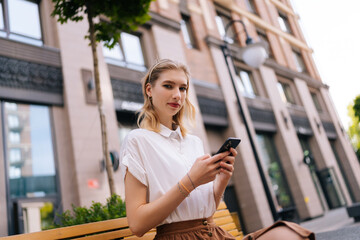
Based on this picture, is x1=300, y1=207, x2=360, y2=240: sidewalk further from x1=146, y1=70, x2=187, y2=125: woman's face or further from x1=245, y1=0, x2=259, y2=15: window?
x1=245, y1=0, x2=259, y2=15: window

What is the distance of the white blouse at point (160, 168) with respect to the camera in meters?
1.76

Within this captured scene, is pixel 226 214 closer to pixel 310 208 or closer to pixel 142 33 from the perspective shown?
pixel 142 33

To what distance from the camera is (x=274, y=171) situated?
52.9 ft

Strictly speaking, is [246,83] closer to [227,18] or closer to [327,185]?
[227,18]

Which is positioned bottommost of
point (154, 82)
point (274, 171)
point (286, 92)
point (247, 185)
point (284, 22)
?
point (247, 185)

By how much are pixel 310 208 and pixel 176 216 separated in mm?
16227

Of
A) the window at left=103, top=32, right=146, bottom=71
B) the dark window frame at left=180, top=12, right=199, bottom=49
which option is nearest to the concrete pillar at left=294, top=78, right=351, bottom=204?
the dark window frame at left=180, top=12, right=199, bottom=49

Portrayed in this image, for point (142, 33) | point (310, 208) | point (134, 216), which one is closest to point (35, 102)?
point (142, 33)

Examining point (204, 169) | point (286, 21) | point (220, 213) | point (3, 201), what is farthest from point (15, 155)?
point (286, 21)

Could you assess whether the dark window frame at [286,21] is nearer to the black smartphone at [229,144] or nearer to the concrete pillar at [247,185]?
the concrete pillar at [247,185]

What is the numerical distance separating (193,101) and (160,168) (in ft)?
34.9

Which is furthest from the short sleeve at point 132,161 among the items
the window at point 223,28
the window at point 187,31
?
the window at point 223,28

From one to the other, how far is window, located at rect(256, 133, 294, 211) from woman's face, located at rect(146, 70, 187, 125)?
14.3 m

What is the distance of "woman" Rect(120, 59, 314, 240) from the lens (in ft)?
5.22
